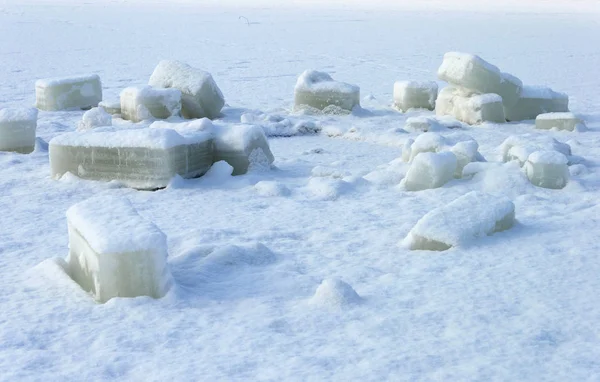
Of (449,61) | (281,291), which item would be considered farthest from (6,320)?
(449,61)

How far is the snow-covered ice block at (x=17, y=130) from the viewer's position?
5102 millimetres

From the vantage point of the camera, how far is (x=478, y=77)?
20.7ft

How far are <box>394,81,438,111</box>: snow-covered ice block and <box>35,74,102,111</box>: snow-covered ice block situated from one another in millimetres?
2712

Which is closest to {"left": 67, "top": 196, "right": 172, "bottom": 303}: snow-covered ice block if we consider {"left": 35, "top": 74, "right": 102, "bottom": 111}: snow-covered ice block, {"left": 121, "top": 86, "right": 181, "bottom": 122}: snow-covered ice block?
{"left": 121, "top": 86, "right": 181, "bottom": 122}: snow-covered ice block

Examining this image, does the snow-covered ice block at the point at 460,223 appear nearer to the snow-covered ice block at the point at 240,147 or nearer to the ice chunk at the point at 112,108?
the snow-covered ice block at the point at 240,147

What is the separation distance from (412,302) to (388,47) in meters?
11.7

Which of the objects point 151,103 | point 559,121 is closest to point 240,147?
point 151,103

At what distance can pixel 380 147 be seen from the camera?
552cm

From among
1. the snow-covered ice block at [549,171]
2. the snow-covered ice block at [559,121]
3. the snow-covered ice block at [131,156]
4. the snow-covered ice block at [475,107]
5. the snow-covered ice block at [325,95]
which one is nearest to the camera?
the snow-covered ice block at [549,171]

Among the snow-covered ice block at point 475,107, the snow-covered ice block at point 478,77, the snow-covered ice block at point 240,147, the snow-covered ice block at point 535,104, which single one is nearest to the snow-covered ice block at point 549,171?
the snow-covered ice block at point 240,147

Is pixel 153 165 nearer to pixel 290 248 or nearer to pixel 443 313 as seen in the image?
pixel 290 248

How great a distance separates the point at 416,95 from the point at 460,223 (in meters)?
4.10

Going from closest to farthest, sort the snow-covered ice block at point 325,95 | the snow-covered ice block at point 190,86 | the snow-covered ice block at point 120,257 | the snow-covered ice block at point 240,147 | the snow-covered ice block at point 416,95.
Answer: the snow-covered ice block at point 120,257 < the snow-covered ice block at point 240,147 < the snow-covered ice block at point 190,86 < the snow-covered ice block at point 325,95 < the snow-covered ice block at point 416,95

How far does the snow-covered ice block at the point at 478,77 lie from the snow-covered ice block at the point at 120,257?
4.18 m
